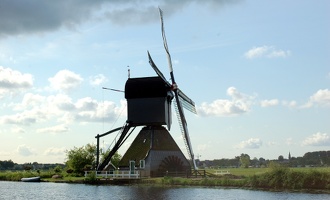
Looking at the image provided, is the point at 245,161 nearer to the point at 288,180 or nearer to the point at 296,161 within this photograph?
the point at 296,161

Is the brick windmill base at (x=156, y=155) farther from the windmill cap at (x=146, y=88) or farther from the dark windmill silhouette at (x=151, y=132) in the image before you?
the windmill cap at (x=146, y=88)

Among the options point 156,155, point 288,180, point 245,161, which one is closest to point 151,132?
point 156,155

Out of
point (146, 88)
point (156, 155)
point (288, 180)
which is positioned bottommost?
point (288, 180)

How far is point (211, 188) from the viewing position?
37.8m

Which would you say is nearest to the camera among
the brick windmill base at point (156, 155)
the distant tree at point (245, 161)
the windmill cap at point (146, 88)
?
the brick windmill base at point (156, 155)

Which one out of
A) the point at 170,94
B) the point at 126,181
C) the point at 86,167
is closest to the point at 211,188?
the point at 126,181

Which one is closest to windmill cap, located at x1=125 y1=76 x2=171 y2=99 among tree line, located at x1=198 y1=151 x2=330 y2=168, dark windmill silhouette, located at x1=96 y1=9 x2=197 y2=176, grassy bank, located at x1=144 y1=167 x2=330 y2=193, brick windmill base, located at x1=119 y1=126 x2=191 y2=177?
dark windmill silhouette, located at x1=96 y1=9 x2=197 y2=176

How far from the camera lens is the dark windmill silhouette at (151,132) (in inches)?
1986

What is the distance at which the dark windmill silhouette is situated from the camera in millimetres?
50438

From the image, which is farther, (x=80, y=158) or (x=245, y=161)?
(x=245, y=161)

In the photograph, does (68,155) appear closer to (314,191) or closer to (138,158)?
(138,158)

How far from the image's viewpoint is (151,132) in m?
51.6

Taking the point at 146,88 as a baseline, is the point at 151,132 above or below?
below

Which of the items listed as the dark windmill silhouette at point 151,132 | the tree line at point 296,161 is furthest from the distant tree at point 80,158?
the tree line at point 296,161
